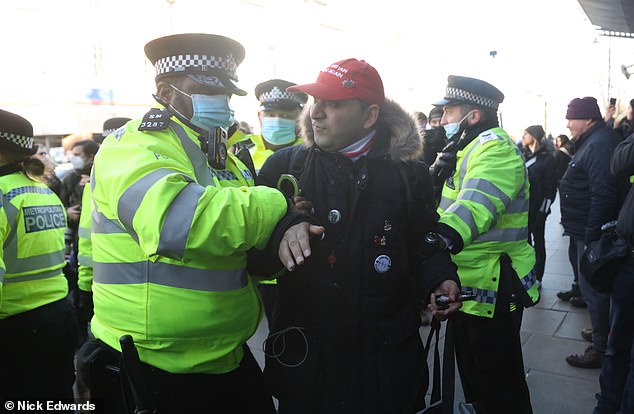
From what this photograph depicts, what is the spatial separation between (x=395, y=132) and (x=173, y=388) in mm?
1485

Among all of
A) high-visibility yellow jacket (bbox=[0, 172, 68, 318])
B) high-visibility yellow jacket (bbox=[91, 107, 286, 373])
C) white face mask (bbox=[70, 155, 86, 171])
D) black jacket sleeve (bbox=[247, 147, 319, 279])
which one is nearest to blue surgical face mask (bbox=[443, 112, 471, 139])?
black jacket sleeve (bbox=[247, 147, 319, 279])

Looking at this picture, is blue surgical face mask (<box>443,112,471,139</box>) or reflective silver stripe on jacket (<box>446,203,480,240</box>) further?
blue surgical face mask (<box>443,112,471,139</box>)

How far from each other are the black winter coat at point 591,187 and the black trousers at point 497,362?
5.65 feet

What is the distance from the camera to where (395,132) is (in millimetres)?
2438

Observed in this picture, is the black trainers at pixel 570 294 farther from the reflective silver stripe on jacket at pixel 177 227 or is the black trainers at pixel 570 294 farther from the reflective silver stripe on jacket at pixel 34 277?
the reflective silver stripe on jacket at pixel 177 227

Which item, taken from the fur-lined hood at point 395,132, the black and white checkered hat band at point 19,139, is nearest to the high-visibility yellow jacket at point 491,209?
the fur-lined hood at point 395,132

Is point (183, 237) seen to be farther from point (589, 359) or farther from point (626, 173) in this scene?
point (589, 359)

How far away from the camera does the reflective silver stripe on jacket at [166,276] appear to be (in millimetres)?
1850

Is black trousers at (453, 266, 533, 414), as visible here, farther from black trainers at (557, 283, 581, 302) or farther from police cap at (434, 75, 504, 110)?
black trainers at (557, 283, 581, 302)

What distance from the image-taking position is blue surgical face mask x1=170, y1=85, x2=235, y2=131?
2.12m

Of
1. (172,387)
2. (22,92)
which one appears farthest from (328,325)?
(22,92)

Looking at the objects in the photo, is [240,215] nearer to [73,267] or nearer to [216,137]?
[216,137]

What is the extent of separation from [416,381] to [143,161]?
1.48 meters

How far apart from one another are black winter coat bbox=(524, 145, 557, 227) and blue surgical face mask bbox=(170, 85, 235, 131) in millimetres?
5214
